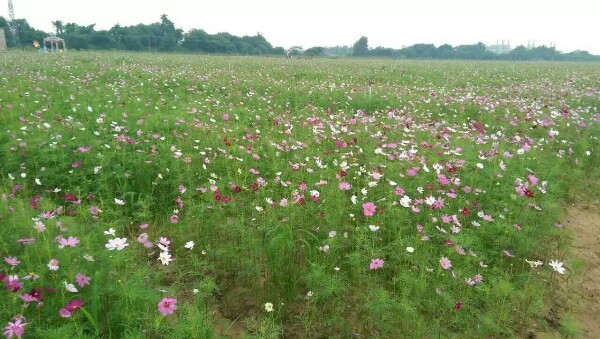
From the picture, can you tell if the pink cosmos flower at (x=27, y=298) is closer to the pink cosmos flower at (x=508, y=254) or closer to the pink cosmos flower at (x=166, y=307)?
the pink cosmos flower at (x=166, y=307)

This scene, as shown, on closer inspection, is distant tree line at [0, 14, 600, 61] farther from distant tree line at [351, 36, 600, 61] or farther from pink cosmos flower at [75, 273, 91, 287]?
pink cosmos flower at [75, 273, 91, 287]

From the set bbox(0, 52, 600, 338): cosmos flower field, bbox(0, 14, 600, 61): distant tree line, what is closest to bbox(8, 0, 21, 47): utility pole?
bbox(0, 14, 600, 61): distant tree line

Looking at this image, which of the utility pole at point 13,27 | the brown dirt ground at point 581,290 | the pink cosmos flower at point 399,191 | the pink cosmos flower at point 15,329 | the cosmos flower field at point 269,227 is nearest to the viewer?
the pink cosmos flower at point 15,329

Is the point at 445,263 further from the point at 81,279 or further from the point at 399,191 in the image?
the point at 81,279

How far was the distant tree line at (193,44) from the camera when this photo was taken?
50.7 meters

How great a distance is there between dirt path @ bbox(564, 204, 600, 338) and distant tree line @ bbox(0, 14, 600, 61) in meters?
54.0

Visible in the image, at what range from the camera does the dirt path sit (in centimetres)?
274

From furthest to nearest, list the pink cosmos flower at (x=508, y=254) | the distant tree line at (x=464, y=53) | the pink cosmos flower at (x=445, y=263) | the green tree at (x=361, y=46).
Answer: the green tree at (x=361, y=46) < the distant tree line at (x=464, y=53) < the pink cosmos flower at (x=508, y=254) < the pink cosmos flower at (x=445, y=263)

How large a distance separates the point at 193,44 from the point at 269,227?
62.8 metres

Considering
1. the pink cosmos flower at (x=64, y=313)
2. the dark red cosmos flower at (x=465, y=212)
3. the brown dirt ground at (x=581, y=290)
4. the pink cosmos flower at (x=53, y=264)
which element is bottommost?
the brown dirt ground at (x=581, y=290)

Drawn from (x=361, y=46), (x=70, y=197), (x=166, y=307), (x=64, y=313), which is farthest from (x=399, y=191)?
(x=361, y=46)

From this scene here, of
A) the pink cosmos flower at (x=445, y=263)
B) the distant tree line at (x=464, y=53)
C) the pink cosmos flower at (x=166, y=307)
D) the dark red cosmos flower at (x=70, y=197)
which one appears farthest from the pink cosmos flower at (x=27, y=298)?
the distant tree line at (x=464, y=53)

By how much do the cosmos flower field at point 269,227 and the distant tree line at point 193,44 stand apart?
168ft

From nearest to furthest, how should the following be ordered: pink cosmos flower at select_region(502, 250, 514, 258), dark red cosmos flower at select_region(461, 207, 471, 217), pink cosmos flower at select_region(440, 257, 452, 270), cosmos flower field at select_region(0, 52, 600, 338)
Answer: cosmos flower field at select_region(0, 52, 600, 338) → pink cosmos flower at select_region(440, 257, 452, 270) → pink cosmos flower at select_region(502, 250, 514, 258) → dark red cosmos flower at select_region(461, 207, 471, 217)
